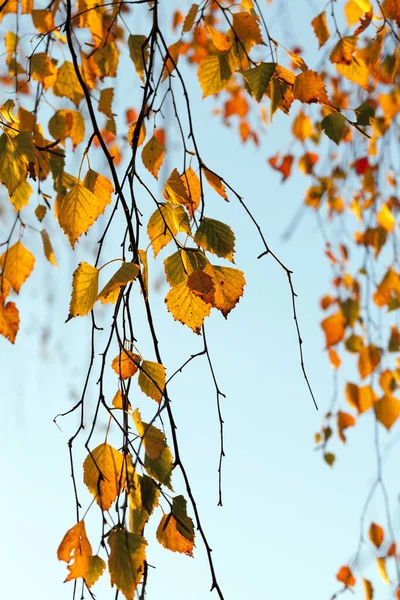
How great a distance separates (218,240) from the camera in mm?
622

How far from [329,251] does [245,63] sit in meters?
1.60

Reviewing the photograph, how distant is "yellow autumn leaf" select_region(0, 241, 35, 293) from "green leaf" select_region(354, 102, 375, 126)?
1.26ft

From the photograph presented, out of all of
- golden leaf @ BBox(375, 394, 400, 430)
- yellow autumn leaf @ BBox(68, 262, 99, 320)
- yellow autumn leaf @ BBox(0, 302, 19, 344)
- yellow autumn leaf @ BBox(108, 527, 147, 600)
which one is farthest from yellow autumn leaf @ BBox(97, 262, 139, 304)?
golden leaf @ BBox(375, 394, 400, 430)

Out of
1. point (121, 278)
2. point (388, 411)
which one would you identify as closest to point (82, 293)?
point (121, 278)

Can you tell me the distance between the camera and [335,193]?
2334mm

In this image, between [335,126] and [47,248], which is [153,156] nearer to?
[335,126]

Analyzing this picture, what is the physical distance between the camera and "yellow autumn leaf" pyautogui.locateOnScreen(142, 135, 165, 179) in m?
0.77

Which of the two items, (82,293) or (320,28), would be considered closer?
(82,293)

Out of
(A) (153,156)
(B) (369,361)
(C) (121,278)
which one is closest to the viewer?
(C) (121,278)

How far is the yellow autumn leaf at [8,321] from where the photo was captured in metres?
0.89

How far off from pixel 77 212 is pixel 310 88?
0.22m

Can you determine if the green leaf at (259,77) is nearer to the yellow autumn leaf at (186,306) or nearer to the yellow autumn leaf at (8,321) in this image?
the yellow autumn leaf at (186,306)

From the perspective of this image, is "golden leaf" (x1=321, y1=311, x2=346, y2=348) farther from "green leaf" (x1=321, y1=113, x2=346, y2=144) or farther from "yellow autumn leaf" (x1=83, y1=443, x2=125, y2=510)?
"yellow autumn leaf" (x1=83, y1=443, x2=125, y2=510)

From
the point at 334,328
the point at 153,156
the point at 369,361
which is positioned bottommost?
the point at 153,156
